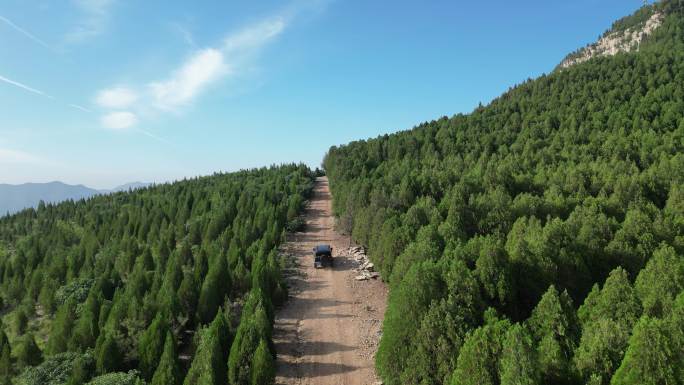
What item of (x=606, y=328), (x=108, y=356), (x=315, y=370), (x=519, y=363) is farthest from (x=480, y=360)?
(x=108, y=356)

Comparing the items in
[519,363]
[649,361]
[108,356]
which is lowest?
[108,356]

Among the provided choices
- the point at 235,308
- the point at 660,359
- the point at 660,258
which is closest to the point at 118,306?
the point at 235,308

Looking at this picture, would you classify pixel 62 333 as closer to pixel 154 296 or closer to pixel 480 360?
pixel 154 296

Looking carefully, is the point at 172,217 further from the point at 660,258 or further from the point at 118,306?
the point at 660,258

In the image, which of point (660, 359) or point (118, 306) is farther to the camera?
point (118, 306)

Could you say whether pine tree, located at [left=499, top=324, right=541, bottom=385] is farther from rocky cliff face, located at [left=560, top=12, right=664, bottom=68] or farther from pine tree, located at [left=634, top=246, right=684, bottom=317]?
rocky cliff face, located at [left=560, top=12, right=664, bottom=68]
